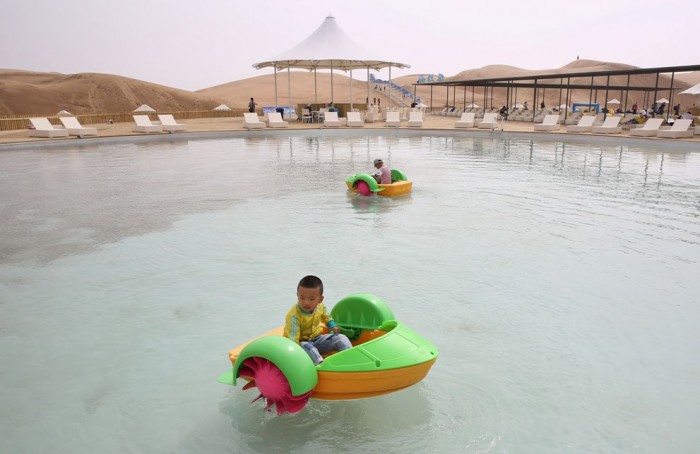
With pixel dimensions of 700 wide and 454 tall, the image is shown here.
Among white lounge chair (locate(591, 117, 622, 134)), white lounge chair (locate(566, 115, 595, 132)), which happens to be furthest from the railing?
white lounge chair (locate(591, 117, 622, 134))

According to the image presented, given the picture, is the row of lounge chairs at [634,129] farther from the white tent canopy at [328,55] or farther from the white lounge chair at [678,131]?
the white tent canopy at [328,55]

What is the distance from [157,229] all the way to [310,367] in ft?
17.3

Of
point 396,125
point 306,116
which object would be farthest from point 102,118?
point 396,125

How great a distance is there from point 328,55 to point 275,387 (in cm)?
2494

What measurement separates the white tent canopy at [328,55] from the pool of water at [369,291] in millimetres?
16762

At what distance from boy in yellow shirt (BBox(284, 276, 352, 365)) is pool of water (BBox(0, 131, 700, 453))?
1.32 ft

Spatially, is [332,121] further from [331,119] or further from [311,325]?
[311,325]

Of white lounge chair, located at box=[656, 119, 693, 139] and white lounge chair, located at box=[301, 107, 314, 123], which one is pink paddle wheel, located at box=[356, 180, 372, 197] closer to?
white lounge chair, located at box=[656, 119, 693, 139]

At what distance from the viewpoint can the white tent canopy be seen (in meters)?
26.1

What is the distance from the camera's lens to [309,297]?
3.22m

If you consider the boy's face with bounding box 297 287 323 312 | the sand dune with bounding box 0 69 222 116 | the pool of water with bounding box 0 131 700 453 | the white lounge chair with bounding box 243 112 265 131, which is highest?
the sand dune with bounding box 0 69 222 116

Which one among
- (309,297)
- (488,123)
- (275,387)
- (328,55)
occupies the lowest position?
(275,387)

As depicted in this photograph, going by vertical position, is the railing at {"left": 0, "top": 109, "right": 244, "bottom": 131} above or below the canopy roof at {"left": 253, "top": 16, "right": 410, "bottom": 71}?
below

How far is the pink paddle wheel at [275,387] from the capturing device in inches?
116
